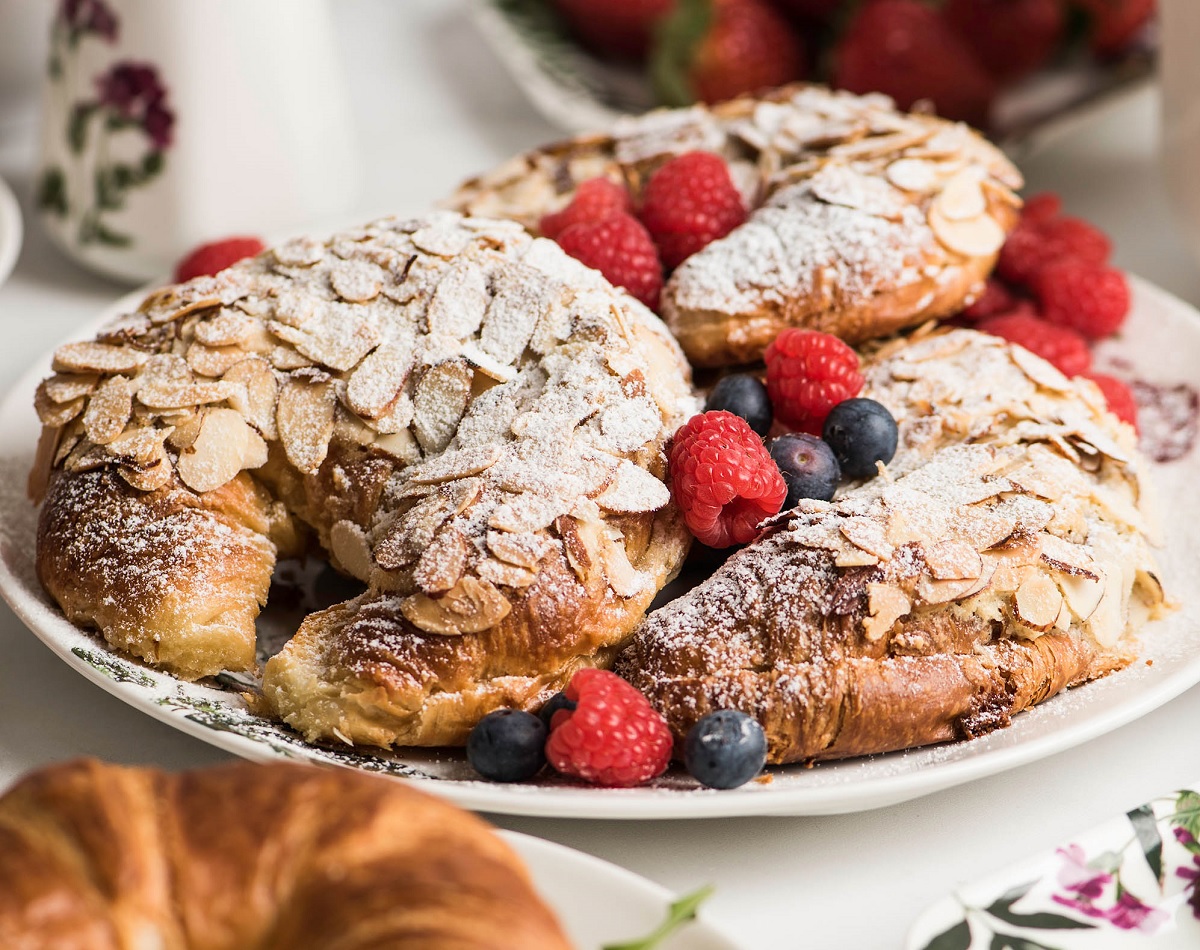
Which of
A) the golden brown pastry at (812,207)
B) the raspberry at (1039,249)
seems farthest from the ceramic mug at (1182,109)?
the golden brown pastry at (812,207)

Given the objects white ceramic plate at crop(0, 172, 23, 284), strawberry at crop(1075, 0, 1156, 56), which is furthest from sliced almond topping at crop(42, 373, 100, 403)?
strawberry at crop(1075, 0, 1156, 56)

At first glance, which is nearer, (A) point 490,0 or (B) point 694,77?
(B) point 694,77

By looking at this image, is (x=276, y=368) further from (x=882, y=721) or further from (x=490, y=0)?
→ (x=490, y=0)

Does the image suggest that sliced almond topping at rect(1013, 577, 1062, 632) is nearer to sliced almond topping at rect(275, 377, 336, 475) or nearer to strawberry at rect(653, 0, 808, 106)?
sliced almond topping at rect(275, 377, 336, 475)

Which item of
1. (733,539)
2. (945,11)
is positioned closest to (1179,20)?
(945,11)

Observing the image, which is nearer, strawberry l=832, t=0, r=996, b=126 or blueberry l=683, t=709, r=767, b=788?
blueberry l=683, t=709, r=767, b=788

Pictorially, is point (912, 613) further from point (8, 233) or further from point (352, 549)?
point (8, 233)

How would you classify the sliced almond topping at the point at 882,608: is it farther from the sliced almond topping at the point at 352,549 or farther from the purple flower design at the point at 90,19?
the purple flower design at the point at 90,19
